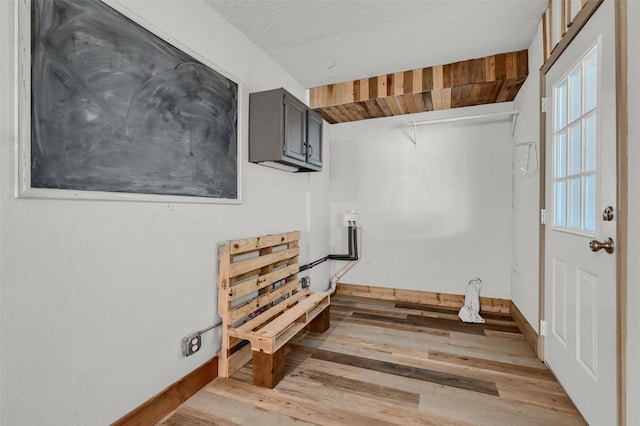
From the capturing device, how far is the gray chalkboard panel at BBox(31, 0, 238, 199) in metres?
1.13

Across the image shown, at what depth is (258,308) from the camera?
7.02 ft

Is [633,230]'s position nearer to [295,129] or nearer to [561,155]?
[561,155]

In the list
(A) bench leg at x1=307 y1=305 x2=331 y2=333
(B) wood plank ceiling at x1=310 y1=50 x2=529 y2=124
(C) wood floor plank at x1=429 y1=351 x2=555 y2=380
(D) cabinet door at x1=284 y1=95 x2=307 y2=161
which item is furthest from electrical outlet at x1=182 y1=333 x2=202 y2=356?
(B) wood plank ceiling at x1=310 y1=50 x2=529 y2=124

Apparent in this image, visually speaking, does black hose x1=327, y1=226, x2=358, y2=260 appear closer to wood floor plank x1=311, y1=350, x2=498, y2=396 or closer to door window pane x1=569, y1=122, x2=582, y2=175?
wood floor plank x1=311, y1=350, x2=498, y2=396

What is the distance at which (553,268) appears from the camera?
1.90 m

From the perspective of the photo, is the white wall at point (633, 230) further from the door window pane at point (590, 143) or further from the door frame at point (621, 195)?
the door window pane at point (590, 143)

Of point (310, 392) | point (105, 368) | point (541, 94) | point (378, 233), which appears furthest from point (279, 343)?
point (541, 94)

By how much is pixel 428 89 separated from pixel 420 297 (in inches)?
88.2

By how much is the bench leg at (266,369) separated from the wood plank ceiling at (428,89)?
2.50m

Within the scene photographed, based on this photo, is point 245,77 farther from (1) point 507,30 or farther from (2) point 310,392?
(2) point 310,392

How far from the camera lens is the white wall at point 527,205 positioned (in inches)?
88.4

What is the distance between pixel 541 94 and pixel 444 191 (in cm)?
141

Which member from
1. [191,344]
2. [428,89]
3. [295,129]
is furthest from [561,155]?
[191,344]

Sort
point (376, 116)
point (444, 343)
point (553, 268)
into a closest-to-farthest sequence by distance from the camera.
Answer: point (553, 268)
point (444, 343)
point (376, 116)
